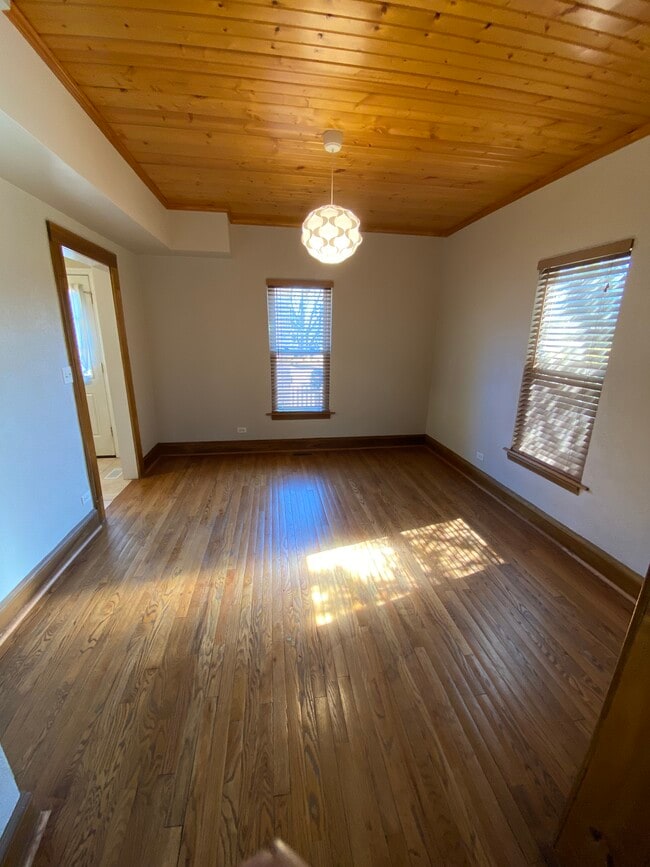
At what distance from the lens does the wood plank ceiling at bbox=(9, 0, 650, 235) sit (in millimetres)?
1347

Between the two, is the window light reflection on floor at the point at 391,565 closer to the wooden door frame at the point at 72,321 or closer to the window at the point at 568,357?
the window at the point at 568,357

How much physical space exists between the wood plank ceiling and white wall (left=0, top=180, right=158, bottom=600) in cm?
83

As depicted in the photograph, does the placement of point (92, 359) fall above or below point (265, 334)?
below

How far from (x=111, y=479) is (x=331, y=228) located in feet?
11.0

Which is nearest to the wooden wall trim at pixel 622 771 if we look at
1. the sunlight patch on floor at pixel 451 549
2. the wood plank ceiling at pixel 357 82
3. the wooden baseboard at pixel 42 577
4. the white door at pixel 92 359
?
the sunlight patch on floor at pixel 451 549

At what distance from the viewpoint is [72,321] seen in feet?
8.15

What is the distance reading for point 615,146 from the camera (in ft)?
6.93

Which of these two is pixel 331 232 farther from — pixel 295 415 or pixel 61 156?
pixel 295 415

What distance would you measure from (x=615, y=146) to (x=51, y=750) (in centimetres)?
423

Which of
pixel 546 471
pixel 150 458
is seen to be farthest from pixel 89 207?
pixel 546 471

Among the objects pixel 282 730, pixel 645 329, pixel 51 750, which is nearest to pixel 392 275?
pixel 645 329

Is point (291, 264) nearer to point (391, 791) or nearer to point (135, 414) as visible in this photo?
point (135, 414)

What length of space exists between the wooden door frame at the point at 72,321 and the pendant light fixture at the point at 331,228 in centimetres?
169

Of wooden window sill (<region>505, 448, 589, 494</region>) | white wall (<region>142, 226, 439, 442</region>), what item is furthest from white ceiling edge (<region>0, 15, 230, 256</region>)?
wooden window sill (<region>505, 448, 589, 494</region>)
